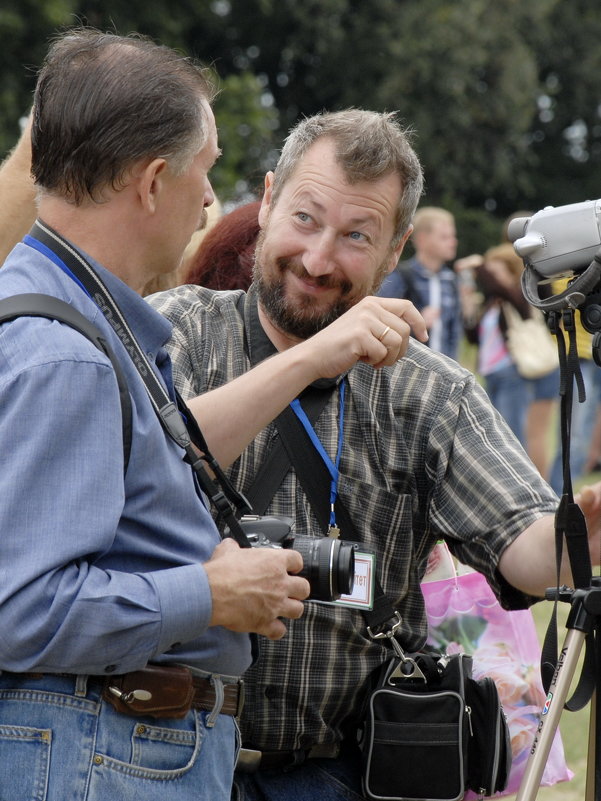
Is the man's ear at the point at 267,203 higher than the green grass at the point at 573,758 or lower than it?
higher

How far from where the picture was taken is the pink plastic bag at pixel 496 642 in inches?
106

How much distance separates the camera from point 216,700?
1.84 metres

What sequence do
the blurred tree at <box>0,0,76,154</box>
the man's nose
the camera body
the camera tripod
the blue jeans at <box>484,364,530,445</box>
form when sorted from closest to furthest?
the camera body < the camera tripod < the man's nose < the blue jeans at <box>484,364,530,445</box> < the blurred tree at <box>0,0,76,154</box>

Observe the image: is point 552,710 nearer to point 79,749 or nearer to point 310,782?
point 310,782

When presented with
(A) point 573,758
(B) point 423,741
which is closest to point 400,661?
(B) point 423,741

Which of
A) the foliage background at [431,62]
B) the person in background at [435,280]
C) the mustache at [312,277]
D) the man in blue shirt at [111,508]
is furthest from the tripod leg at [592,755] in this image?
the foliage background at [431,62]

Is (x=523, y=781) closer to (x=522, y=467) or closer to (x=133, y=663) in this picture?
(x=522, y=467)

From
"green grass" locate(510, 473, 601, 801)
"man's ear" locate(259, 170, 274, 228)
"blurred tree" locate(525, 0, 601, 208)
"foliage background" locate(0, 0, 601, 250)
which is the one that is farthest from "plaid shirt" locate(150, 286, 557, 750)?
"blurred tree" locate(525, 0, 601, 208)

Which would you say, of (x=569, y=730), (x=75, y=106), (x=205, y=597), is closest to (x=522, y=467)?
(x=205, y=597)

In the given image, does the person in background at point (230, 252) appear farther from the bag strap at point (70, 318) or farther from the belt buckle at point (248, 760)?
the bag strap at point (70, 318)

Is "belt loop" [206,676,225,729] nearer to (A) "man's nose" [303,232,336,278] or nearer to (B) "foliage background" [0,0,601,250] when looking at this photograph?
(A) "man's nose" [303,232,336,278]

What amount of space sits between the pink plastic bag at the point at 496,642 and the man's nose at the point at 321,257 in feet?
2.77

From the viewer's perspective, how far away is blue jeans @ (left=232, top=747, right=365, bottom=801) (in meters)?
2.40

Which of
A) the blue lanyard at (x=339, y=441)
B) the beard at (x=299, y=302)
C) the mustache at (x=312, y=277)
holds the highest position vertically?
the mustache at (x=312, y=277)
